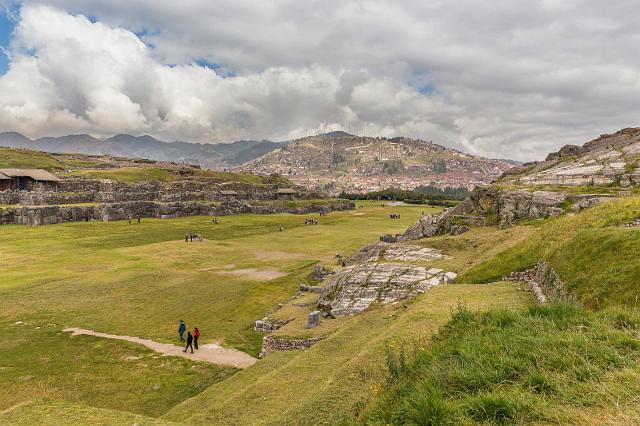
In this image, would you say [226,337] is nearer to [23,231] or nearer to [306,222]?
[23,231]

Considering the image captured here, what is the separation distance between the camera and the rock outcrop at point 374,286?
2202 cm

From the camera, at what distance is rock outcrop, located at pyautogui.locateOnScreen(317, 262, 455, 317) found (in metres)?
22.0

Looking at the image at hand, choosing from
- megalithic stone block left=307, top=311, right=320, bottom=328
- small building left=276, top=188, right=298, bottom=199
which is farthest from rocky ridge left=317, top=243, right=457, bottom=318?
small building left=276, top=188, right=298, bottom=199

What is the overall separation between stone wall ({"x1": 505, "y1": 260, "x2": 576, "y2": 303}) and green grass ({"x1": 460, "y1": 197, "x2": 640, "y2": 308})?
0.85 feet

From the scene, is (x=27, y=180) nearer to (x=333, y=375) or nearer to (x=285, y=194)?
(x=285, y=194)

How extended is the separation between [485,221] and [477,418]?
35.9 metres

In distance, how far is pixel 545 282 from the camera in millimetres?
16406

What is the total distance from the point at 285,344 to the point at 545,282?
1326cm

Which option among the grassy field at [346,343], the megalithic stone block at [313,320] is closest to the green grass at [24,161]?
the grassy field at [346,343]

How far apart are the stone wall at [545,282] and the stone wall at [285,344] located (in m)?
10.5

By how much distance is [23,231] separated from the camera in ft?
224

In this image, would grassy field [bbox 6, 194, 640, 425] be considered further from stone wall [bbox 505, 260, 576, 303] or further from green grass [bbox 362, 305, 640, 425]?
stone wall [bbox 505, 260, 576, 303]

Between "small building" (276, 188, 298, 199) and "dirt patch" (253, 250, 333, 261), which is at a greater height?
"small building" (276, 188, 298, 199)

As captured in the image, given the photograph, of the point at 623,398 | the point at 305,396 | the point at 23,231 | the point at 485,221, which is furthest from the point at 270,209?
the point at 623,398
